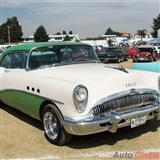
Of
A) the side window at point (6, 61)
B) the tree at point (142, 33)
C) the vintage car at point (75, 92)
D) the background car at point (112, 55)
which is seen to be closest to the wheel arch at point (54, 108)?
the vintage car at point (75, 92)

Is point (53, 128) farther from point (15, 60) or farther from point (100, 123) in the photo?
point (15, 60)

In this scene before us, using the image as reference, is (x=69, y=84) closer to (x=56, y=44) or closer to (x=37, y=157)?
(x=37, y=157)

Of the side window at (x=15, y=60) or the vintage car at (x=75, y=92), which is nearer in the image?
the vintage car at (x=75, y=92)

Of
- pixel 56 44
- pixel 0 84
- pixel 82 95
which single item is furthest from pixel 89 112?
pixel 0 84

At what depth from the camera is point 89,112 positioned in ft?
16.3

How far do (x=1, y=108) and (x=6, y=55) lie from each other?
1.44 m

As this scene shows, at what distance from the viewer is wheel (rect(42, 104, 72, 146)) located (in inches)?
209

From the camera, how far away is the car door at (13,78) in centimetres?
656

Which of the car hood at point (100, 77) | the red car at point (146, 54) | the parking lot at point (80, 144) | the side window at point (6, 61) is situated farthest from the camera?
the red car at point (146, 54)

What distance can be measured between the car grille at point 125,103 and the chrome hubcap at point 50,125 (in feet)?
2.77

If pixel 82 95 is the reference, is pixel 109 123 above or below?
below

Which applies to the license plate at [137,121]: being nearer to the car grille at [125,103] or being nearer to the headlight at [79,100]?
the car grille at [125,103]

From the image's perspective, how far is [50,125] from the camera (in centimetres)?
565

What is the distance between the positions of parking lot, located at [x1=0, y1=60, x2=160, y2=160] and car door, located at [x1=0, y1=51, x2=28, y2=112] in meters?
0.63
